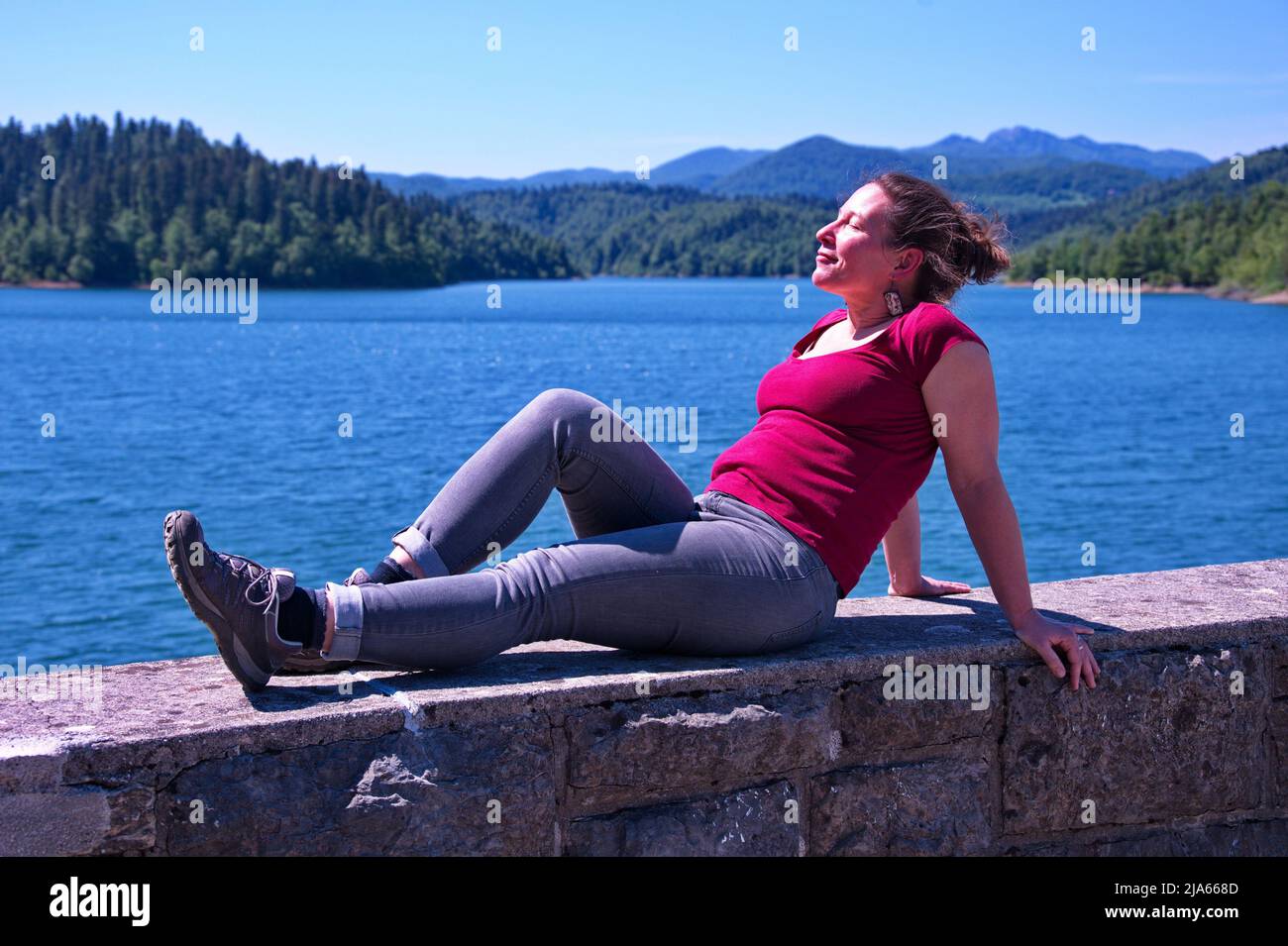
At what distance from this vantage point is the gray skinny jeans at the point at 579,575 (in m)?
2.60

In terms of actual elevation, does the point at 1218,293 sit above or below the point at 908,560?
above

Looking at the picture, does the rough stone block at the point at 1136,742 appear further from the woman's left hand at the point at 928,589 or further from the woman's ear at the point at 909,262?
the woman's ear at the point at 909,262

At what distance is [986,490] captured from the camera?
2.88 m

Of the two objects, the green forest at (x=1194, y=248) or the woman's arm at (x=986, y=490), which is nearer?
the woman's arm at (x=986, y=490)

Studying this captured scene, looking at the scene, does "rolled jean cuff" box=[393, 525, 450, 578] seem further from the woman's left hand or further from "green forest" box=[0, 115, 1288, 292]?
"green forest" box=[0, 115, 1288, 292]

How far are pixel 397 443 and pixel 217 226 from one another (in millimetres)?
88146

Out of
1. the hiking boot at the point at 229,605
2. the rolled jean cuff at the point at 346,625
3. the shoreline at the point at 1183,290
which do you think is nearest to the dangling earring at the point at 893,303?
the rolled jean cuff at the point at 346,625

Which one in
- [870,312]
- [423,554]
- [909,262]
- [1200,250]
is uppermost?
[1200,250]

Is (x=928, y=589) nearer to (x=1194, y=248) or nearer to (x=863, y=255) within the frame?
(x=863, y=255)

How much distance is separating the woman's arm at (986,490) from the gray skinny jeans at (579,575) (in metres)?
0.36

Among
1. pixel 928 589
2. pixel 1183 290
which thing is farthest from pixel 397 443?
pixel 1183 290

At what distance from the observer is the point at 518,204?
7057 inches

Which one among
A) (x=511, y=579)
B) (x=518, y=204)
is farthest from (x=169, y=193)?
(x=511, y=579)
